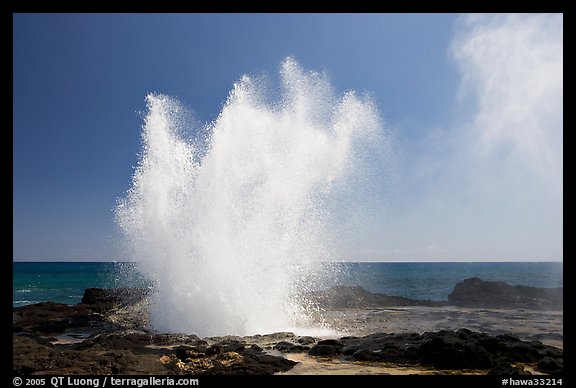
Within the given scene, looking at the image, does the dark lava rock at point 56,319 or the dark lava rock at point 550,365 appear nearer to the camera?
the dark lava rock at point 550,365

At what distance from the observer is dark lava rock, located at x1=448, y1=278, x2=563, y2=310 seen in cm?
2709

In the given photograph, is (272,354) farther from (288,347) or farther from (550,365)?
(550,365)

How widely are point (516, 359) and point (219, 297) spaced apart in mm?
9678

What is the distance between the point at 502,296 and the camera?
30.1 m

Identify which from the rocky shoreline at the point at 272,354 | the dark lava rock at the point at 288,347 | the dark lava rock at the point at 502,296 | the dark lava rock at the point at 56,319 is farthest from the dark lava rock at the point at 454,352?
the dark lava rock at the point at 502,296

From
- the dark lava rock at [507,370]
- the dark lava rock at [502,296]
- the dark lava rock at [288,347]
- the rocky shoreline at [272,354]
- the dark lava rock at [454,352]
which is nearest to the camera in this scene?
the dark lava rock at [507,370]

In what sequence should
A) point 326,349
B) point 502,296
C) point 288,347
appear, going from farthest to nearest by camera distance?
point 502,296 → point 288,347 → point 326,349

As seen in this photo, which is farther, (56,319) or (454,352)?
(56,319)

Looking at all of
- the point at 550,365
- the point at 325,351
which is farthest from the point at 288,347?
the point at 550,365

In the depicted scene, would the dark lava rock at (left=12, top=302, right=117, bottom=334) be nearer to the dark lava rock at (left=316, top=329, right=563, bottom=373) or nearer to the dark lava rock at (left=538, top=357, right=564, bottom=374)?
the dark lava rock at (left=316, top=329, right=563, bottom=373)

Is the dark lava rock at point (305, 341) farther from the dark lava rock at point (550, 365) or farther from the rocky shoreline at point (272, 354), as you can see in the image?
the dark lava rock at point (550, 365)

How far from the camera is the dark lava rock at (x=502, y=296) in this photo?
27.1 metres
